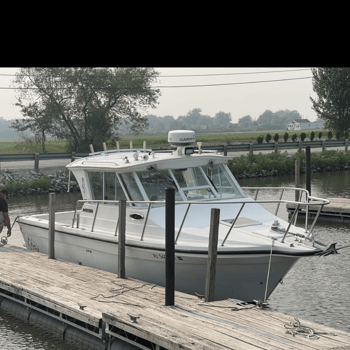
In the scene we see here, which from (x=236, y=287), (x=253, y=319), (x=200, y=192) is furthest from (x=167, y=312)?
(x=200, y=192)

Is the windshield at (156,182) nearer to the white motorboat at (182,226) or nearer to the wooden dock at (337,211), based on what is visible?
the white motorboat at (182,226)

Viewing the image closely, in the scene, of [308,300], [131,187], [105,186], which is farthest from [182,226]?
[308,300]

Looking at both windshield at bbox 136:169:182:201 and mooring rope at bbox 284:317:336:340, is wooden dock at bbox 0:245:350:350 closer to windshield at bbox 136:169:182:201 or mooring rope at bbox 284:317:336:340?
mooring rope at bbox 284:317:336:340

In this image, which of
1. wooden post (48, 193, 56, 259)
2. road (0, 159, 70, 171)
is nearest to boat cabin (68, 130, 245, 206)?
wooden post (48, 193, 56, 259)

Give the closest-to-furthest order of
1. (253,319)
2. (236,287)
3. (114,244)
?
1. (253,319)
2. (236,287)
3. (114,244)

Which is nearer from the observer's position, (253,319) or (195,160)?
(253,319)

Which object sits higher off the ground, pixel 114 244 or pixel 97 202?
pixel 97 202

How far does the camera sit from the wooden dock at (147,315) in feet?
20.1

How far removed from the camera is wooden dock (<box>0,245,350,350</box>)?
20.1ft
